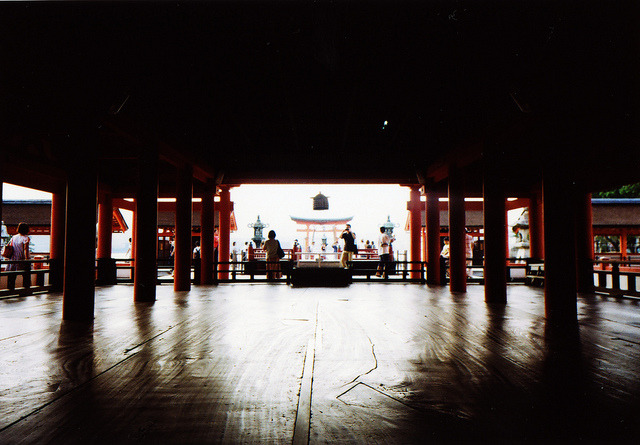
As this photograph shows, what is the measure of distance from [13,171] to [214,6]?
5842mm

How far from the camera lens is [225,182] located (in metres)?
9.42

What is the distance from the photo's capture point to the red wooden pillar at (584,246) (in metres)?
7.58

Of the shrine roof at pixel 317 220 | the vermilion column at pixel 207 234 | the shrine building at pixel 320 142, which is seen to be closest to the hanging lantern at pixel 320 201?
the vermilion column at pixel 207 234

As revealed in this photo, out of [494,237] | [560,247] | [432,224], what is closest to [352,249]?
[432,224]

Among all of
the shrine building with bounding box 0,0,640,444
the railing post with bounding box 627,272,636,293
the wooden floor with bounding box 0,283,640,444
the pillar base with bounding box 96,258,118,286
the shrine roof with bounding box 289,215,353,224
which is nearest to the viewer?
the wooden floor with bounding box 0,283,640,444

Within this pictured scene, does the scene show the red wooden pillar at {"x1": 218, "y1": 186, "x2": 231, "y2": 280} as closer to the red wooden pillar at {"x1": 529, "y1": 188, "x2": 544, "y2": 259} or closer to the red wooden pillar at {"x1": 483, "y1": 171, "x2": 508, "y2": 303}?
the red wooden pillar at {"x1": 483, "y1": 171, "x2": 508, "y2": 303}

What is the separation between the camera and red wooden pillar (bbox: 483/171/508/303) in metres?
5.64

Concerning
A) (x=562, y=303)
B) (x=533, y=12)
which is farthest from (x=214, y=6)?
(x=562, y=303)

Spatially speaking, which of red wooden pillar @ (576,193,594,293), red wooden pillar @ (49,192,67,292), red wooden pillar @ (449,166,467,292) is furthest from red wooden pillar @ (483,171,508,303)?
red wooden pillar @ (49,192,67,292)

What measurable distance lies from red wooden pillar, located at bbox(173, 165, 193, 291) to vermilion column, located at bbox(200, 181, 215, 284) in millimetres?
1492

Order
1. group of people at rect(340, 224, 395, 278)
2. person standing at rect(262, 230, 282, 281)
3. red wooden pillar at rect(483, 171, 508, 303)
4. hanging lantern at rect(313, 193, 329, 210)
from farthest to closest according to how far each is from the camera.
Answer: hanging lantern at rect(313, 193, 329, 210) < group of people at rect(340, 224, 395, 278) < person standing at rect(262, 230, 282, 281) < red wooden pillar at rect(483, 171, 508, 303)

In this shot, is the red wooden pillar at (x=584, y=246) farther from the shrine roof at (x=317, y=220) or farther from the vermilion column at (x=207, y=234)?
the shrine roof at (x=317, y=220)

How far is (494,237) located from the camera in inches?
224

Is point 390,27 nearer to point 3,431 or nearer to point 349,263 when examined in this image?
point 3,431
